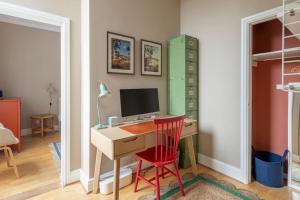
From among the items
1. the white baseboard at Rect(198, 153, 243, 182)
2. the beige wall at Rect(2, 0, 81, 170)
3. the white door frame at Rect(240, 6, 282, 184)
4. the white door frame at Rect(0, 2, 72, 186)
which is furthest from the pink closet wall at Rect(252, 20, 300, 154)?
the white door frame at Rect(0, 2, 72, 186)

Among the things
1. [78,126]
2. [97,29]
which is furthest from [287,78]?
[78,126]

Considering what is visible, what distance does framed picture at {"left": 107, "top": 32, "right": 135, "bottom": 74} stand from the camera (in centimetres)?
212

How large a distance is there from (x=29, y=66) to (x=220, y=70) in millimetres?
4216

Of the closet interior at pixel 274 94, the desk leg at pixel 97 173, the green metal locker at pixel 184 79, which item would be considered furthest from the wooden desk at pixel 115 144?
the closet interior at pixel 274 94

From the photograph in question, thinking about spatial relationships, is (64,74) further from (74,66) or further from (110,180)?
(110,180)

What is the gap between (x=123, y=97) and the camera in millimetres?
2080

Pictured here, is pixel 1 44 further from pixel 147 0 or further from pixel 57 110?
pixel 147 0

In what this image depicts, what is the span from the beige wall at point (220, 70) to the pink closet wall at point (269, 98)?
19.2 inches

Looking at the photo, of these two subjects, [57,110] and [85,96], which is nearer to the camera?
[85,96]

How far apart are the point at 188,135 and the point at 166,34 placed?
155 centimetres

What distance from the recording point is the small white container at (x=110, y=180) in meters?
1.92

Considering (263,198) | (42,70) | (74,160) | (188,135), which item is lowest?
(263,198)

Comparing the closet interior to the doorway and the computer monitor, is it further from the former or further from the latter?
the computer monitor

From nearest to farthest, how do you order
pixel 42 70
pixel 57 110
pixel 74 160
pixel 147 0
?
pixel 74 160
pixel 147 0
pixel 42 70
pixel 57 110
